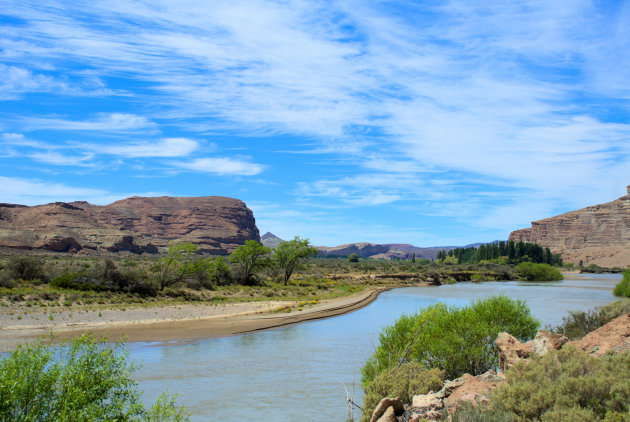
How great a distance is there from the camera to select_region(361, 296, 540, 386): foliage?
1332 centimetres

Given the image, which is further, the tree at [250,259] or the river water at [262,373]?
the tree at [250,259]

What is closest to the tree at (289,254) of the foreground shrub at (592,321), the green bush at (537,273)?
the foreground shrub at (592,321)

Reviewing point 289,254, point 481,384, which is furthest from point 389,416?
point 289,254

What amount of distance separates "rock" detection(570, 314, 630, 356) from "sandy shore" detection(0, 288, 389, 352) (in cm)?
1658

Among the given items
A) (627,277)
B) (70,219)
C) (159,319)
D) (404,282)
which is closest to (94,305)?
(159,319)

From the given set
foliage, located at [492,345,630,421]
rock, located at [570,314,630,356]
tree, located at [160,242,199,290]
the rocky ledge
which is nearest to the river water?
A: the rocky ledge

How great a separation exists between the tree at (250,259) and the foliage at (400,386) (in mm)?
46293

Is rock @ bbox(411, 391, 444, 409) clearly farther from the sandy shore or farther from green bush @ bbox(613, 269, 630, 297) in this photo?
green bush @ bbox(613, 269, 630, 297)

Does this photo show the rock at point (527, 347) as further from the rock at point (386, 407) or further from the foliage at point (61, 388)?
the foliage at point (61, 388)

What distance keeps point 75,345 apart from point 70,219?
14902 cm

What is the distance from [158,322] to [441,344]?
68.7 feet

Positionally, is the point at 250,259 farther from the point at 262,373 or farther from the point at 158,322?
the point at 262,373

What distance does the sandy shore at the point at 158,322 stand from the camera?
2322cm

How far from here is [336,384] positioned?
17000mm
